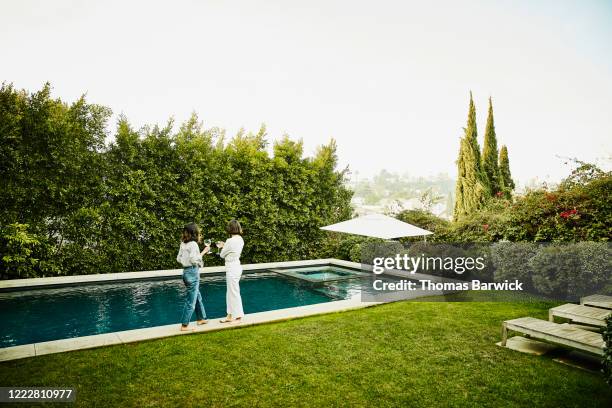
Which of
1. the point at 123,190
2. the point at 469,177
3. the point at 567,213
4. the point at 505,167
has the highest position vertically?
the point at 505,167

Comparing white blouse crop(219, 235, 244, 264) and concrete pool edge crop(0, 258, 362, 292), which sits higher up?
white blouse crop(219, 235, 244, 264)

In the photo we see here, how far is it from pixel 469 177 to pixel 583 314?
16.3 meters

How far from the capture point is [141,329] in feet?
17.7

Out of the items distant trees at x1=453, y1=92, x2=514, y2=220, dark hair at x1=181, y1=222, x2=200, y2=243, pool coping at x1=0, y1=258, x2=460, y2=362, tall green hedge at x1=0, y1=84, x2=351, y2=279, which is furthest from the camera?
distant trees at x1=453, y1=92, x2=514, y2=220

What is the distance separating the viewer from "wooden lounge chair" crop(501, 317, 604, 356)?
3904mm

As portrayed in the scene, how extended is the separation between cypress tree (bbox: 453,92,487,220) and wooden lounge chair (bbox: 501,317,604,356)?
52.9 feet

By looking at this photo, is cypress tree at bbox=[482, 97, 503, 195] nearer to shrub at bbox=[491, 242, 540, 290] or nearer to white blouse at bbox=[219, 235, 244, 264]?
shrub at bbox=[491, 242, 540, 290]

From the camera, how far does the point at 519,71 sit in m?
16.7

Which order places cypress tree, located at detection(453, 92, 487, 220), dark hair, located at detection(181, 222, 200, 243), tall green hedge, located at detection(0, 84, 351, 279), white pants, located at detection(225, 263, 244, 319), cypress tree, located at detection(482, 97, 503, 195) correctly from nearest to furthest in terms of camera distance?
dark hair, located at detection(181, 222, 200, 243) < white pants, located at detection(225, 263, 244, 319) < tall green hedge, located at detection(0, 84, 351, 279) < cypress tree, located at detection(453, 92, 487, 220) < cypress tree, located at detection(482, 97, 503, 195)

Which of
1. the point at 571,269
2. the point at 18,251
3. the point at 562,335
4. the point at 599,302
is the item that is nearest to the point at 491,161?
the point at 571,269

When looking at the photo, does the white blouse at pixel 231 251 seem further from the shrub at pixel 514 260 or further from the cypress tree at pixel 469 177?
the cypress tree at pixel 469 177

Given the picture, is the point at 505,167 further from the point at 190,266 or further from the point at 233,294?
the point at 190,266

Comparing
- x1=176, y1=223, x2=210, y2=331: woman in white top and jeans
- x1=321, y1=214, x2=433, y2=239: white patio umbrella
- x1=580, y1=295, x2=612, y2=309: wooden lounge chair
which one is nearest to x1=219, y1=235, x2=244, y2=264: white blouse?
x1=176, y1=223, x2=210, y2=331: woman in white top and jeans

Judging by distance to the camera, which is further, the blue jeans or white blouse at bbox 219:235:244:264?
white blouse at bbox 219:235:244:264
